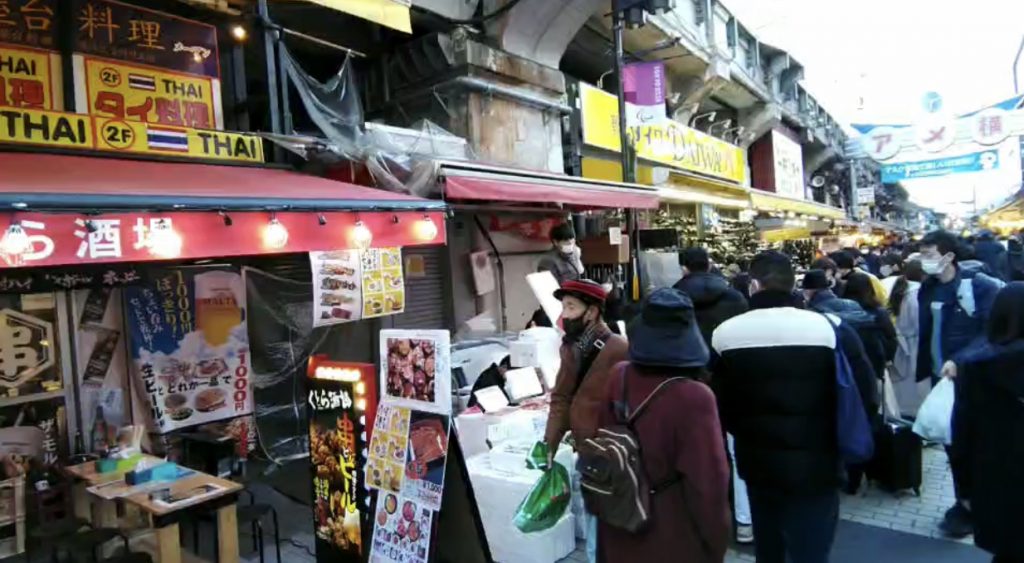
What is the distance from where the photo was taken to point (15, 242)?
139 inches

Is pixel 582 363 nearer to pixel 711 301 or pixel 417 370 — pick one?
pixel 417 370

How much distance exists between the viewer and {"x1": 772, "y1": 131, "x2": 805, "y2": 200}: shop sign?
24.0 m

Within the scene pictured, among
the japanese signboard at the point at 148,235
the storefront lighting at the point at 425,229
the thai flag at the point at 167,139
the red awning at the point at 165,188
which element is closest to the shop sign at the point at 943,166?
the storefront lighting at the point at 425,229

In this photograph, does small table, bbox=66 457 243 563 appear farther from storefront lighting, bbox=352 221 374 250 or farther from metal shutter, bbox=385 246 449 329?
metal shutter, bbox=385 246 449 329

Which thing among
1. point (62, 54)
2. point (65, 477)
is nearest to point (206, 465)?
point (65, 477)

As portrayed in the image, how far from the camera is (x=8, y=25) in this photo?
18.2ft

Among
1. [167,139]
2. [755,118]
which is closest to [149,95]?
[167,139]

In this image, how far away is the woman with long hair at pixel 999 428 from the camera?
11.0 feet

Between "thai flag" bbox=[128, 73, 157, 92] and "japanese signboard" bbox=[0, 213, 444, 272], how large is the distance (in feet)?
6.59

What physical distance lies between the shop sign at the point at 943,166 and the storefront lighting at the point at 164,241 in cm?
2740

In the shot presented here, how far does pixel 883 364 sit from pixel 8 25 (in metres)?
8.41

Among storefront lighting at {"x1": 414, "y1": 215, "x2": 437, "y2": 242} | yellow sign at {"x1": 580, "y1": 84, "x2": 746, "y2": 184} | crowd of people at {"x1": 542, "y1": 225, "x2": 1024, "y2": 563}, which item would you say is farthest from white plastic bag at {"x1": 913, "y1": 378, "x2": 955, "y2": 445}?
yellow sign at {"x1": 580, "y1": 84, "x2": 746, "y2": 184}

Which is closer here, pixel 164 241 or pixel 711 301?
pixel 164 241

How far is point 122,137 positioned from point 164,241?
2.29 metres
